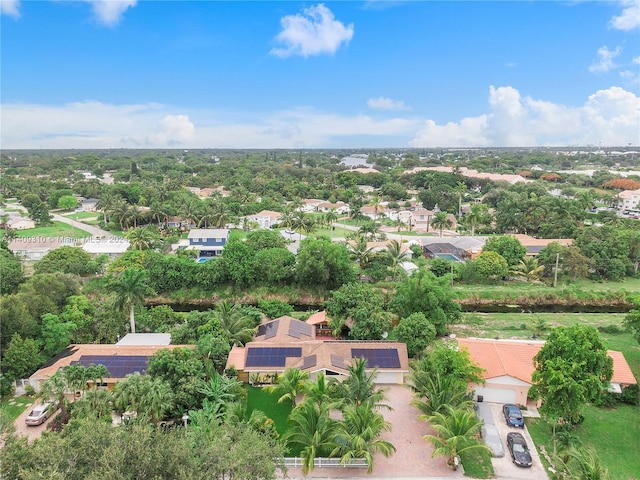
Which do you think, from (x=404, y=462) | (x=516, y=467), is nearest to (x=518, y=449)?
(x=516, y=467)

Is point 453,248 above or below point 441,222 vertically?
below

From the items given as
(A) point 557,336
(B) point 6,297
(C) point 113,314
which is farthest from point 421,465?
(B) point 6,297

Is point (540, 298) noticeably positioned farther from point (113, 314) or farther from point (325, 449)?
point (113, 314)

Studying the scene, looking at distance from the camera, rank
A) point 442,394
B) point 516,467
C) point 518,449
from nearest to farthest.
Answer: point 516,467 < point 518,449 < point 442,394

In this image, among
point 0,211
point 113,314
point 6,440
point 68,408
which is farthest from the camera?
point 0,211

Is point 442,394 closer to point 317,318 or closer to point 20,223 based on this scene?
point 317,318
